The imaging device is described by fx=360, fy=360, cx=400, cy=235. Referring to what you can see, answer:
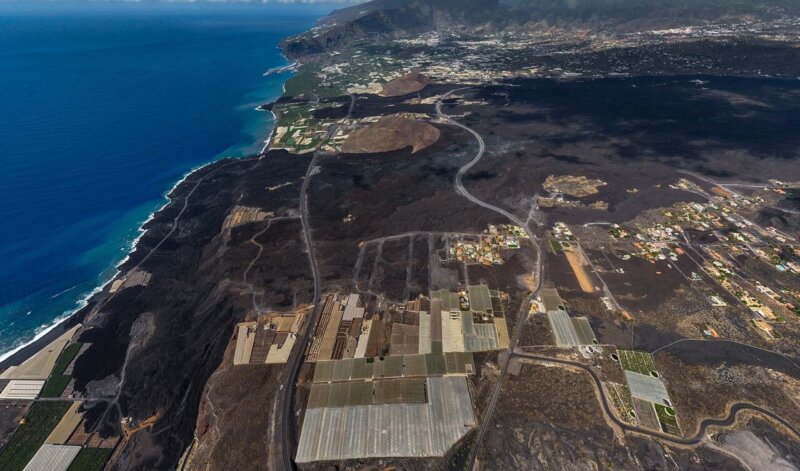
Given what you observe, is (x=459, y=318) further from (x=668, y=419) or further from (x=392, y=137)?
(x=392, y=137)

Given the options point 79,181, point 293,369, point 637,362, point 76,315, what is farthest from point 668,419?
point 79,181

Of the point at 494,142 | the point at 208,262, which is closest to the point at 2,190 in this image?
the point at 208,262

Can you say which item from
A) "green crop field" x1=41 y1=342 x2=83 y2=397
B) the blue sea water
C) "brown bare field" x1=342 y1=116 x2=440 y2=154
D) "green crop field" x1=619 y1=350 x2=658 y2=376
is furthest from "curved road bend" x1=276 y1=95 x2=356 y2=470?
"green crop field" x1=619 y1=350 x2=658 y2=376

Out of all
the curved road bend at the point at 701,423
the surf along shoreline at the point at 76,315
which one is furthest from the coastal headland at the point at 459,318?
the surf along shoreline at the point at 76,315

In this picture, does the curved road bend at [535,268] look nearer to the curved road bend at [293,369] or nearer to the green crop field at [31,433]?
the curved road bend at [293,369]

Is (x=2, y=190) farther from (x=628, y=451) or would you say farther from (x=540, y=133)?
(x=540, y=133)
